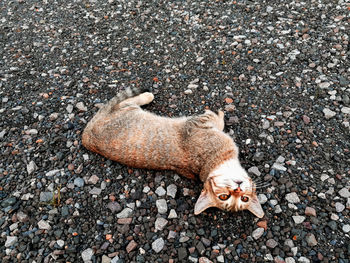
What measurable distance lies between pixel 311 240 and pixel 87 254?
2870 mm

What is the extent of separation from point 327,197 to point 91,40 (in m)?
6.04

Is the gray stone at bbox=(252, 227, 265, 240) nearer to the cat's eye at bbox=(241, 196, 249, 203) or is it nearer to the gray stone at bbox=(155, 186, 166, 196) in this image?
the cat's eye at bbox=(241, 196, 249, 203)

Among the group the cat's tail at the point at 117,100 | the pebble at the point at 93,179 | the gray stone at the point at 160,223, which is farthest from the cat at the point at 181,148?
the gray stone at the point at 160,223

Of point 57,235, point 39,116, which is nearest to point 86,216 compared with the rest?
point 57,235

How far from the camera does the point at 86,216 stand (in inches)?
171

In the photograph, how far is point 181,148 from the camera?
462cm

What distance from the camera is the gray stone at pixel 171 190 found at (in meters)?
4.49

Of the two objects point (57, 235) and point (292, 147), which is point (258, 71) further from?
point (57, 235)

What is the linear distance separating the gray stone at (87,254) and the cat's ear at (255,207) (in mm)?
2133

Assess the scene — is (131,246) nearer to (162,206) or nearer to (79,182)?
(162,206)

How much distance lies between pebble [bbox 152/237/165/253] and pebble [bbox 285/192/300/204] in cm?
185

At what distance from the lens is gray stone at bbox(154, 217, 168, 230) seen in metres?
4.17

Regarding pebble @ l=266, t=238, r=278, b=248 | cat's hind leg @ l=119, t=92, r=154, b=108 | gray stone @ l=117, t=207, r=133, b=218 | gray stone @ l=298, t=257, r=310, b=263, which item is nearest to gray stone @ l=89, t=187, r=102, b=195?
gray stone @ l=117, t=207, r=133, b=218

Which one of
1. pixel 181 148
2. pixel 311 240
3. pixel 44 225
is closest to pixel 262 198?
pixel 311 240
